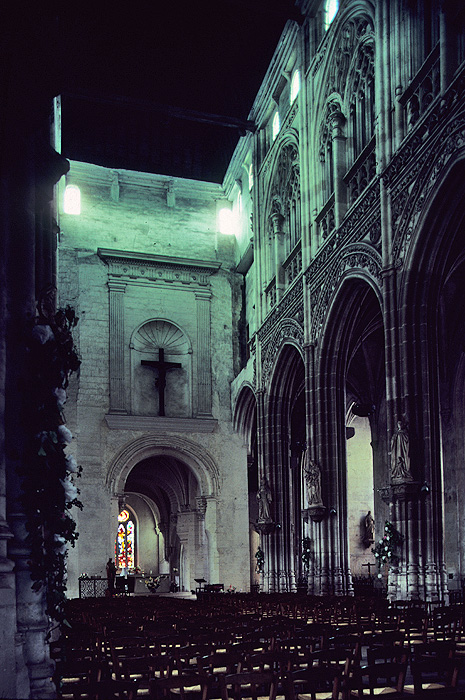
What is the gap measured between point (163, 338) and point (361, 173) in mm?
16520

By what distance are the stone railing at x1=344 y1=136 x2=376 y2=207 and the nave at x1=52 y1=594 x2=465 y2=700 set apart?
12472mm

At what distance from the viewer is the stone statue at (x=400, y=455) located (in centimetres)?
1817

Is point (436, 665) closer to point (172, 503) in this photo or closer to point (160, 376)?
point (160, 376)

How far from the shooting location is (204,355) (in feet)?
124

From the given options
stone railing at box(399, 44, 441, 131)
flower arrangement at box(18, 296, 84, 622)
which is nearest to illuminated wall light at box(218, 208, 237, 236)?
stone railing at box(399, 44, 441, 131)

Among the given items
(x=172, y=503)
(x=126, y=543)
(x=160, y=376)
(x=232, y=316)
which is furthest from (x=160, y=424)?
(x=126, y=543)

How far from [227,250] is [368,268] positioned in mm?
18532

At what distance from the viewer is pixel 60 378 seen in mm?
9109

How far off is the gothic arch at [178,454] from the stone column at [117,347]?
1.79 m

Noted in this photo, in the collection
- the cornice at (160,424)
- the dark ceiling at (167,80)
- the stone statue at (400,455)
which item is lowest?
the stone statue at (400,455)

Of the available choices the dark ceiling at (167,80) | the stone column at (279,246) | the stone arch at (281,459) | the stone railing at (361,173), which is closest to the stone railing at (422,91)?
the stone railing at (361,173)

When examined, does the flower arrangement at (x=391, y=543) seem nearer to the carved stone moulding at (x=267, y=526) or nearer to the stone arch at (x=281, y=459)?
the stone arch at (x=281, y=459)

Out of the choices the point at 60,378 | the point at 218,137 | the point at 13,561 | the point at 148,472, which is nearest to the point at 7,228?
the point at 60,378

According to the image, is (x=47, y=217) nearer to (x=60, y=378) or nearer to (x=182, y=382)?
(x=60, y=378)
